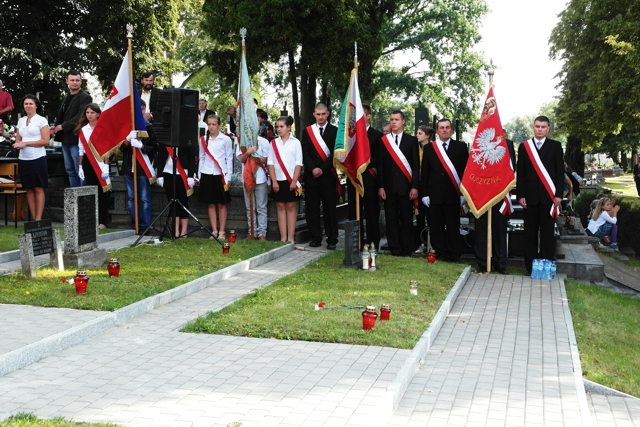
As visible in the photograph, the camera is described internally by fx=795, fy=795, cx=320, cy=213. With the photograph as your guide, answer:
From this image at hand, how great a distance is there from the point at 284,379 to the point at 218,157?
27.7ft

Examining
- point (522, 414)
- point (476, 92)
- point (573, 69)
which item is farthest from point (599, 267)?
point (476, 92)

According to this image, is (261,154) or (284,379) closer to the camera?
(284,379)

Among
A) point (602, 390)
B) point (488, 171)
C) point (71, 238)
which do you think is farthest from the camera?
point (488, 171)

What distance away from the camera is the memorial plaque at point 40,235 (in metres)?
9.67

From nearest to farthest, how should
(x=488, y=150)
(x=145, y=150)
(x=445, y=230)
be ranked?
(x=488, y=150), (x=445, y=230), (x=145, y=150)

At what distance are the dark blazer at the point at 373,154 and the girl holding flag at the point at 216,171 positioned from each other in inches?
98.2

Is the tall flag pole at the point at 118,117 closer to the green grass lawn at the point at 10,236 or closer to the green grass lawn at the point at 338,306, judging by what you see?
the green grass lawn at the point at 10,236

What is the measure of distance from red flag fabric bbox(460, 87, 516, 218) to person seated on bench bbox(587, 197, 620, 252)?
10380 millimetres

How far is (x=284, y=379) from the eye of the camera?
6355 mm

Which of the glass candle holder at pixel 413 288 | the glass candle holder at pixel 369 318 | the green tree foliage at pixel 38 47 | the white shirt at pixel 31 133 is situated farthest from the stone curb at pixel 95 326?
the green tree foliage at pixel 38 47

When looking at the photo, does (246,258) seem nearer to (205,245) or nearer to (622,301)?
(205,245)

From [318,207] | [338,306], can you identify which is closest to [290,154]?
[318,207]

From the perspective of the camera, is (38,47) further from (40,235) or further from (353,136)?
(40,235)

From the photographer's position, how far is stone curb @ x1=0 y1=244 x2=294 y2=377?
21.2 ft
